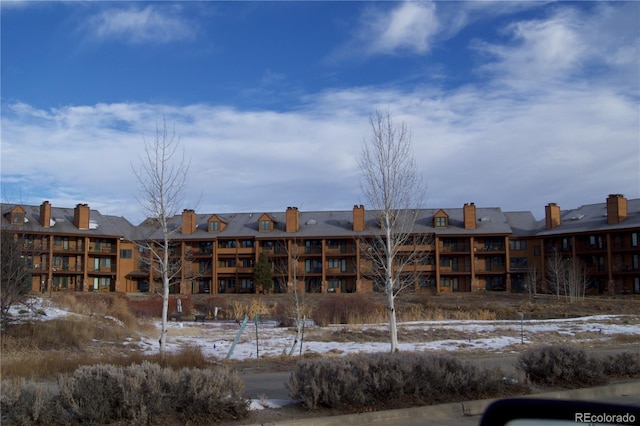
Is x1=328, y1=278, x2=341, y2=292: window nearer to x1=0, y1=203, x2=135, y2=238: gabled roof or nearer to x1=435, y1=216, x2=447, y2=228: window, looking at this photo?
x1=435, y1=216, x2=447, y2=228: window

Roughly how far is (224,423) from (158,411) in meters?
0.97

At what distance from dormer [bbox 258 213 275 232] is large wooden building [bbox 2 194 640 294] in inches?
5.1

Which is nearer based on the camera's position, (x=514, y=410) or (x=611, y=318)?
(x=514, y=410)

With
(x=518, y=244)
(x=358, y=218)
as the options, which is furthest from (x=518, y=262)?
(x=358, y=218)

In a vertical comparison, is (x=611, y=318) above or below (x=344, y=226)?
below

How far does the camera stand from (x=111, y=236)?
7194cm

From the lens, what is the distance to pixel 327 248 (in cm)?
7125

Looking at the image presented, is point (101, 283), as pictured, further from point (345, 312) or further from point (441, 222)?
point (345, 312)

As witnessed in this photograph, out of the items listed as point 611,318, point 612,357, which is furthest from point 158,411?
point 611,318

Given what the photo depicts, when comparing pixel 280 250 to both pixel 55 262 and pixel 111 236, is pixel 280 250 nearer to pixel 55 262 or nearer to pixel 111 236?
pixel 111 236

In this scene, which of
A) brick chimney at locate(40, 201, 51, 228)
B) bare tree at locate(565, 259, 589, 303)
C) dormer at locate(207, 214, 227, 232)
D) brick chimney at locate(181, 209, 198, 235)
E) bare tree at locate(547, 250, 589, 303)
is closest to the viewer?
bare tree at locate(565, 259, 589, 303)

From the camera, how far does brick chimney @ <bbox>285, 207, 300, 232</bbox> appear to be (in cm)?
7206

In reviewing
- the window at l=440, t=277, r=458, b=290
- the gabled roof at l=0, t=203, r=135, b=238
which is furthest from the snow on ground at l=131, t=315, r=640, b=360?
the gabled roof at l=0, t=203, r=135, b=238

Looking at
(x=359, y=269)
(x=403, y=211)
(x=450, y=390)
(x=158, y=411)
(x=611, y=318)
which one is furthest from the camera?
(x=359, y=269)
